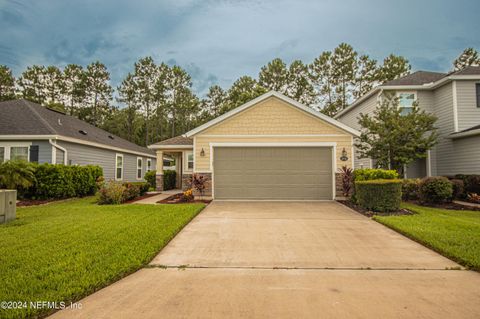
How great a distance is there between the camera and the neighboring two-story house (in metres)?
11.5

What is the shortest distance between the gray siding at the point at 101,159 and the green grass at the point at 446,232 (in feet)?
44.9

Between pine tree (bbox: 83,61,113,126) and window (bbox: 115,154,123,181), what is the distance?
1787cm

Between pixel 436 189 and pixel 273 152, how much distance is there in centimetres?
593

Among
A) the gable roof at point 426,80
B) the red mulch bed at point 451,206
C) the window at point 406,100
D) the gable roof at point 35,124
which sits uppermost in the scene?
the gable roof at point 426,80

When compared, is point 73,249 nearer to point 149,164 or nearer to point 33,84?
point 149,164

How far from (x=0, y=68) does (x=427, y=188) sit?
40823 mm

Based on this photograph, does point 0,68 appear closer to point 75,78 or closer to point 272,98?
point 75,78

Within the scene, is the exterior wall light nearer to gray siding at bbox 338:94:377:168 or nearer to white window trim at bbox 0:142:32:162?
gray siding at bbox 338:94:377:168

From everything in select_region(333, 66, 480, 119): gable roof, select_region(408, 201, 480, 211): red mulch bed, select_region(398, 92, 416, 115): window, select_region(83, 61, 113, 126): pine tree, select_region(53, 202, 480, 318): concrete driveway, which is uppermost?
select_region(83, 61, 113, 126): pine tree

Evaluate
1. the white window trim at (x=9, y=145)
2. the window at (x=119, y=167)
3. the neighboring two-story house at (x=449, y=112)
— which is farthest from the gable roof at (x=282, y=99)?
the window at (x=119, y=167)

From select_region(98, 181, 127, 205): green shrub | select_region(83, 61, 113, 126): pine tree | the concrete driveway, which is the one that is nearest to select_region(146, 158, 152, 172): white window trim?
select_region(98, 181, 127, 205): green shrub

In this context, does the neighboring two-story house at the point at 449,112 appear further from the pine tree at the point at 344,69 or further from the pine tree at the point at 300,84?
the pine tree at the point at 300,84

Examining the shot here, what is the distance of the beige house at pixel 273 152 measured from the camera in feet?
35.3

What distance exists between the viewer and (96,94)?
103 feet
